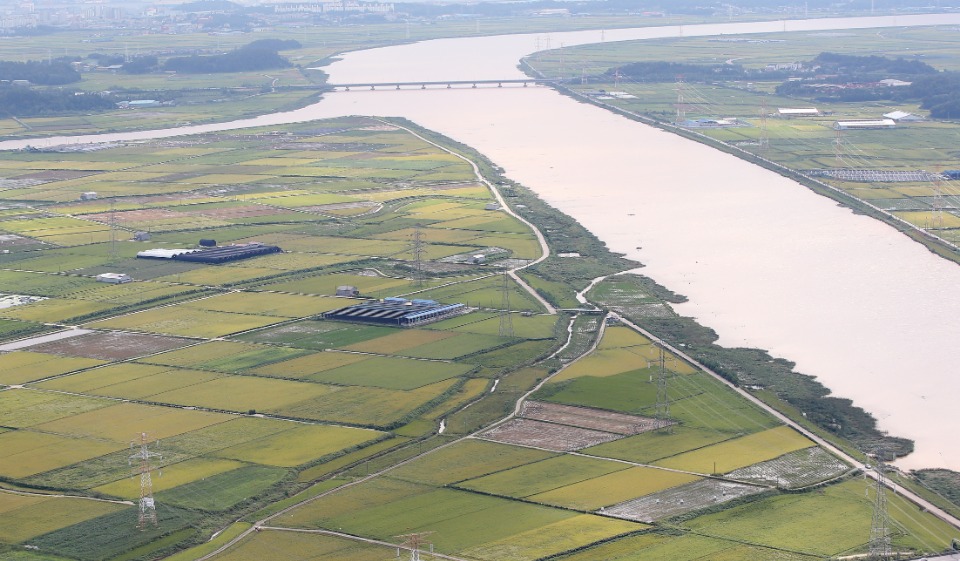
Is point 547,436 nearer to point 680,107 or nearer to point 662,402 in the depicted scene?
point 662,402

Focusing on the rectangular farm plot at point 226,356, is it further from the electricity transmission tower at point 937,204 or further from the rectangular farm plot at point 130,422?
the electricity transmission tower at point 937,204

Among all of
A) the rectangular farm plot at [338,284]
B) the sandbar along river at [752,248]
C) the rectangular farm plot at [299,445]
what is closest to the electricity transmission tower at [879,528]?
the sandbar along river at [752,248]

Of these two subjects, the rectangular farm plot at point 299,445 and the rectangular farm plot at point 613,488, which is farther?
the rectangular farm plot at point 299,445

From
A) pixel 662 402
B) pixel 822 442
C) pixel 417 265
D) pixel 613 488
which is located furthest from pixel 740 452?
pixel 417 265

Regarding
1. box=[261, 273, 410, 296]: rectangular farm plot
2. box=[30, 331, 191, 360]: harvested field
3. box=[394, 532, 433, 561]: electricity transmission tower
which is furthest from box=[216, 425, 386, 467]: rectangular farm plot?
box=[261, 273, 410, 296]: rectangular farm plot

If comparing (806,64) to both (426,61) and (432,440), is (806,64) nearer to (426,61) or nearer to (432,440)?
(426,61)

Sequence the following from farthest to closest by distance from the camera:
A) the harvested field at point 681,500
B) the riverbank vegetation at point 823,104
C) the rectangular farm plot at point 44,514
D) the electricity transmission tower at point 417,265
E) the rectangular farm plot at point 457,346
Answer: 1. the riverbank vegetation at point 823,104
2. the electricity transmission tower at point 417,265
3. the rectangular farm plot at point 457,346
4. the harvested field at point 681,500
5. the rectangular farm plot at point 44,514
